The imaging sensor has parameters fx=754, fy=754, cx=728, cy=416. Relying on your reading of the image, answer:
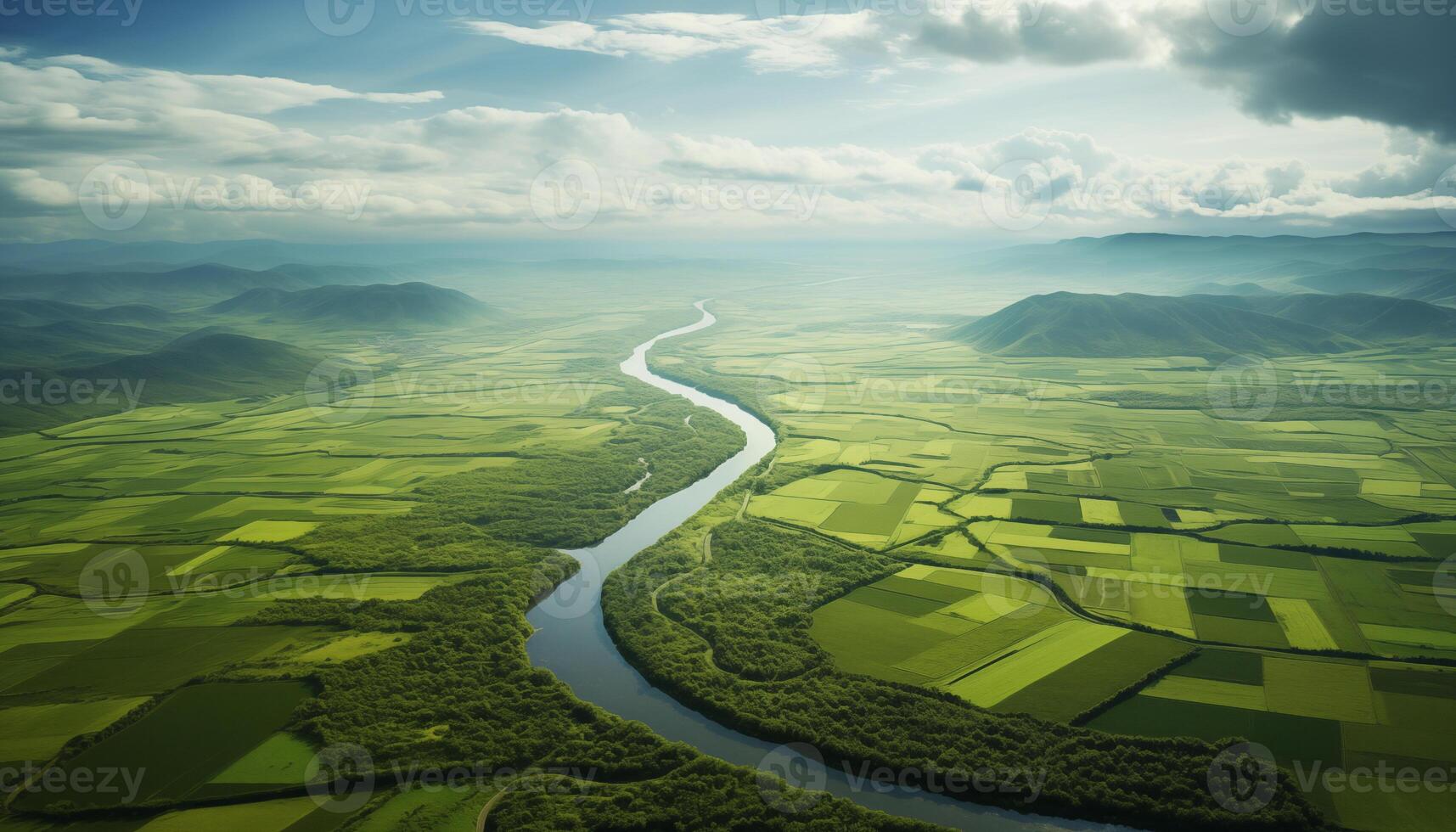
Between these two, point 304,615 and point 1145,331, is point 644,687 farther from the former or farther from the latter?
point 1145,331

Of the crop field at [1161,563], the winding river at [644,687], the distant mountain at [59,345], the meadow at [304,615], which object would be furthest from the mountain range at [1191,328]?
the distant mountain at [59,345]

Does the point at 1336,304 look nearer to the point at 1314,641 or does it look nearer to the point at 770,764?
the point at 1314,641

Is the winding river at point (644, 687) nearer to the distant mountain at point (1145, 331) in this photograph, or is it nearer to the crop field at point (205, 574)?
the crop field at point (205, 574)

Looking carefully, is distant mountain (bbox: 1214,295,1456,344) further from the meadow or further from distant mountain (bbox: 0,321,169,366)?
distant mountain (bbox: 0,321,169,366)

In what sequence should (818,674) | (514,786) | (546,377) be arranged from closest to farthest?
(514,786), (818,674), (546,377)

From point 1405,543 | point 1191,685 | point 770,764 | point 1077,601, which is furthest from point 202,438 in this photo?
point 1405,543

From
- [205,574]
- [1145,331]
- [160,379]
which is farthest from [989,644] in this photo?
[160,379]
